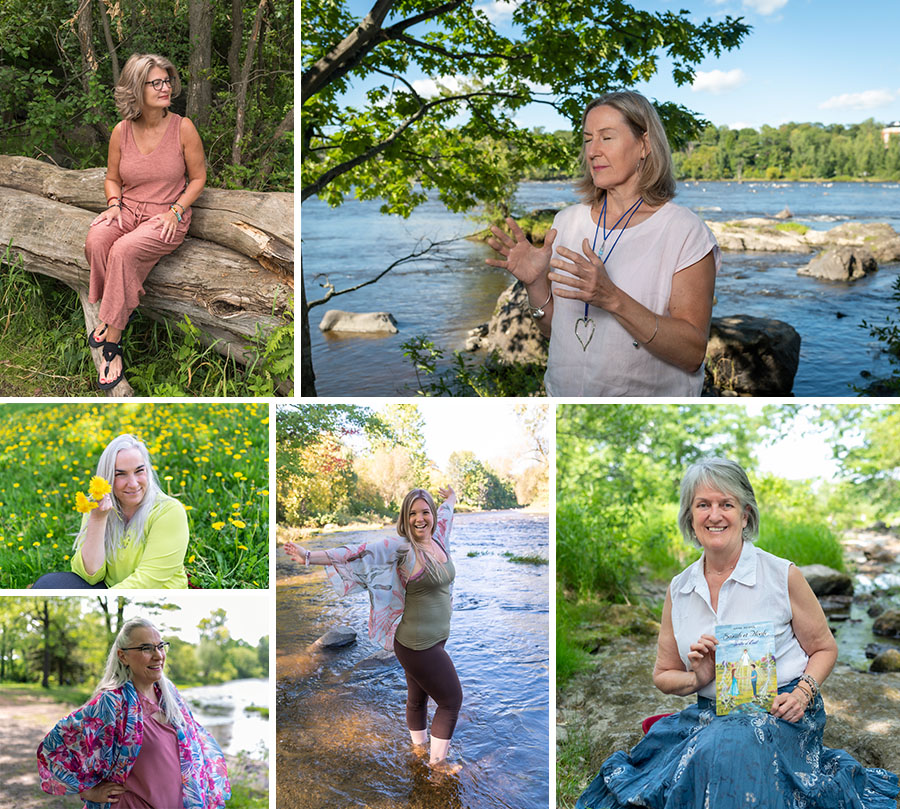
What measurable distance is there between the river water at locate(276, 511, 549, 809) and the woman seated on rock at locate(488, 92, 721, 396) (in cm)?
55

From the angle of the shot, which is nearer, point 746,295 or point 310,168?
point 310,168

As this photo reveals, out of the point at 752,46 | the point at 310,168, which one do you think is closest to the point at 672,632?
the point at 310,168

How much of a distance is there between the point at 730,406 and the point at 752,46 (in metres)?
2.49

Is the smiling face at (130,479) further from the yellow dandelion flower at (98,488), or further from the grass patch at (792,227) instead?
the grass patch at (792,227)

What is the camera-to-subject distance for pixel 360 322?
6.04 m

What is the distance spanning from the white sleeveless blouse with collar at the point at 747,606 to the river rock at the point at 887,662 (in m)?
1.23

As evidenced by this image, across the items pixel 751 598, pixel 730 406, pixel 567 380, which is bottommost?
pixel 751 598

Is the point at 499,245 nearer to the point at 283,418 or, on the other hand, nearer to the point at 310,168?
the point at 283,418

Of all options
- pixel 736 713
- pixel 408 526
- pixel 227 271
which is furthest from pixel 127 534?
pixel 736 713

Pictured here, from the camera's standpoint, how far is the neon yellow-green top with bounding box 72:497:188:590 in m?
2.25

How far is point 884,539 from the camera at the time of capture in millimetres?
3436

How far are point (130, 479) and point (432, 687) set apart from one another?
3.55 ft

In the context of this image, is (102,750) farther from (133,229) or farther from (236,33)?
(236,33)

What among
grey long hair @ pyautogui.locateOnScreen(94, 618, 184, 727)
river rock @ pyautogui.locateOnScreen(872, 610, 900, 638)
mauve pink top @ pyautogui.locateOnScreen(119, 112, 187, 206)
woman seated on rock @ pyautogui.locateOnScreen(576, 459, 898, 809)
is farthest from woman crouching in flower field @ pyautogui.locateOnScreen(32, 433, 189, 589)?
river rock @ pyautogui.locateOnScreen(872, 610, 900, 638)
